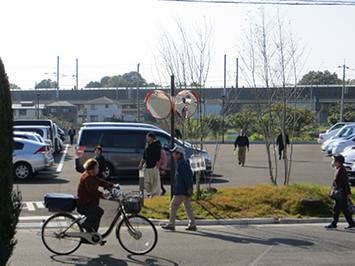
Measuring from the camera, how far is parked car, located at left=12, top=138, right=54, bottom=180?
50.9 feet

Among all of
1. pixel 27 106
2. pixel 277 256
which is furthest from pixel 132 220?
pixel 27 106

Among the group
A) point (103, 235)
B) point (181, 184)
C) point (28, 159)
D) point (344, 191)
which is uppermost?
point (181, 184)

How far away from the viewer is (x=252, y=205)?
10281 millimetres

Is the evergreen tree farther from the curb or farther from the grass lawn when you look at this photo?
the grass lawn

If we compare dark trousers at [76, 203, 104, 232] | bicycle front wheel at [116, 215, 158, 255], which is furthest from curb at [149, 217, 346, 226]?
dark trousers at [76, 203, 104, 232]

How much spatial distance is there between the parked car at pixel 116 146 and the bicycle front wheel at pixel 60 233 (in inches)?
351

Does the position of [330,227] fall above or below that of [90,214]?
below

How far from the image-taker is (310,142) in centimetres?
3962

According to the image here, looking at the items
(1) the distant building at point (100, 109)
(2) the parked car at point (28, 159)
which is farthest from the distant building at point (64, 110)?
(2) the parked car at point (28, 159)

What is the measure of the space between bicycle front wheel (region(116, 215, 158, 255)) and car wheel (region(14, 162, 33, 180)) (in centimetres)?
981

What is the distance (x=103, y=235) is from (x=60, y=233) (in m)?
0.69

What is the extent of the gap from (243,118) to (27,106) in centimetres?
4391

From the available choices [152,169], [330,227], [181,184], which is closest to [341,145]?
[152,169]

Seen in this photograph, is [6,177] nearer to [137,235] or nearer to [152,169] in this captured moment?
[137,235]
